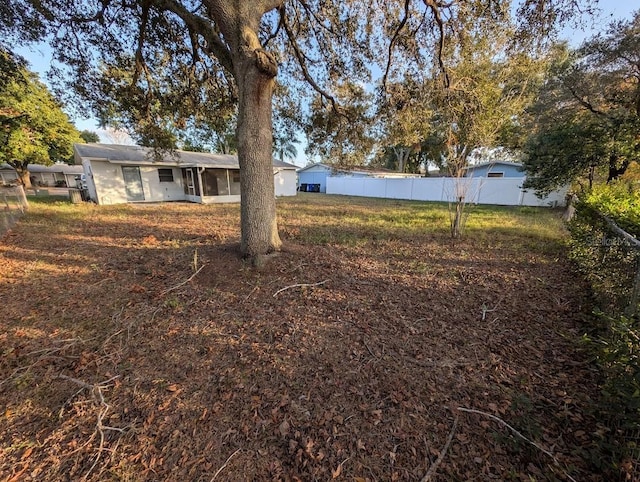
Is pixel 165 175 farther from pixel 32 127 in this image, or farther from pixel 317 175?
pixel 317 175

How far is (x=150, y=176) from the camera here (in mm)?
14930

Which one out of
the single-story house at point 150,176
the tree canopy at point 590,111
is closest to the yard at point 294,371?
the tree canopy at point 590,111

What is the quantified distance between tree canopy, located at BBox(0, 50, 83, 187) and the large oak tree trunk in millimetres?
16169

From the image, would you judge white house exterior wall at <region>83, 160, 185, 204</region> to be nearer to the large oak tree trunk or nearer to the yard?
the yard

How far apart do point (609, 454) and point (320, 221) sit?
8.25 meters

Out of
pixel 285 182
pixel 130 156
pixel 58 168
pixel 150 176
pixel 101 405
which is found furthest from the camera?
pixel 58 168

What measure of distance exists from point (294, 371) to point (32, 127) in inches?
958

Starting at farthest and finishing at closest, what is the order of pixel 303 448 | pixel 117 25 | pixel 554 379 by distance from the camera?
pixel 117 25 < pixel 554 379 < pixel 303 448

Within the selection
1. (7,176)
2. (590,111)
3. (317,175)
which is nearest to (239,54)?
(590,111)

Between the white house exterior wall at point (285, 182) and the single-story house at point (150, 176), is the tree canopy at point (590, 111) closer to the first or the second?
the single-story house at point (150, 176)

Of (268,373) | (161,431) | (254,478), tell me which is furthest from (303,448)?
(161,431)

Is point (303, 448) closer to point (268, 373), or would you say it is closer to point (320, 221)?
point (268, 373)

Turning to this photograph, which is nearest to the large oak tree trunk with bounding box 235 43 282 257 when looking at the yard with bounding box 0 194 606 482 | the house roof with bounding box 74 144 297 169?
the yard with bounding box 0 194 606 482

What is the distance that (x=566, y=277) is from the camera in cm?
437
